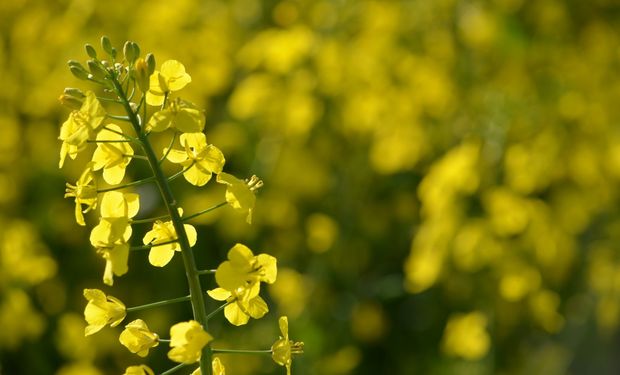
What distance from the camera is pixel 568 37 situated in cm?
475

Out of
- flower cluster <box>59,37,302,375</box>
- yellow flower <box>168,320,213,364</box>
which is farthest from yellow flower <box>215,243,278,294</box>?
yellow flower <box>168,320,213,364</box>

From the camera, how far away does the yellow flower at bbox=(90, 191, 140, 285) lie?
1277 millimetres

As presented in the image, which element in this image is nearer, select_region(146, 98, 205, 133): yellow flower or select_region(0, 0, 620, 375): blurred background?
select_region(146, 98, 205, 133): yellow flower

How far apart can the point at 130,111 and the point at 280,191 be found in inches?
108

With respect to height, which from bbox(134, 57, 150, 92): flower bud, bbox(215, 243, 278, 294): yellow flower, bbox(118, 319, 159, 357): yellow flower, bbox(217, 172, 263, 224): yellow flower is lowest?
bbox(118, 319, 159, 357): yellow flower

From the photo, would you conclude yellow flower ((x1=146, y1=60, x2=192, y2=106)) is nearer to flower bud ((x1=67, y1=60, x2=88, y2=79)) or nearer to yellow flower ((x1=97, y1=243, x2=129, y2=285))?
flower bud ((x1=67, y1=60, x2=88, y2=79))

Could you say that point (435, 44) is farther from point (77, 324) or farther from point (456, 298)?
point (77, 324)

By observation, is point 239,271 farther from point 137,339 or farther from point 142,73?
point 142,73

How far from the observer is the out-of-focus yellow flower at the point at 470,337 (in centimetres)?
324

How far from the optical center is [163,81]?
138cm

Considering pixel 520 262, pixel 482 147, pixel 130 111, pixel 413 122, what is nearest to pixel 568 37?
pixel 413 122

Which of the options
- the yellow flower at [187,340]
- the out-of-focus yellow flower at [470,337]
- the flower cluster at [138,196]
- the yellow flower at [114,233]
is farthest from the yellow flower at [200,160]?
the out-of-focus yellow flower at [470,337]

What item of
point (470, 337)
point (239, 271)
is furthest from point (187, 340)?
point (470, 337)

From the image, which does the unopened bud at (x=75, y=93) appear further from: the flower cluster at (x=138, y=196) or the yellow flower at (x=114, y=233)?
the yellow flower at (x=114, y=233)
